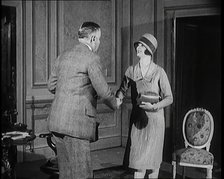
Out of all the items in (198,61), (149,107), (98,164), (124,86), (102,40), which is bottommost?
(98,164)

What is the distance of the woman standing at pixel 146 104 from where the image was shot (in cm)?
193

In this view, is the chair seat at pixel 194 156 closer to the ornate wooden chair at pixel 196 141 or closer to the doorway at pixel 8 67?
the ornate wooden chair at pixel 196 141

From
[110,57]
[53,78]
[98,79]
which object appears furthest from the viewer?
[110,57]

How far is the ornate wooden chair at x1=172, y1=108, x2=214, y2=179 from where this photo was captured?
2.17 metres

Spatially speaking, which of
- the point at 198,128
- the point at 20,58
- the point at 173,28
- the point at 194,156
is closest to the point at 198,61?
the point at 173,28

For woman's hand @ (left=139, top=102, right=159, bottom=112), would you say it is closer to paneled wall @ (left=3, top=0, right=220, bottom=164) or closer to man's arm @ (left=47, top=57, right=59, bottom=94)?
paneled wall @ (left=3, top=0, right=220, bottom=164)

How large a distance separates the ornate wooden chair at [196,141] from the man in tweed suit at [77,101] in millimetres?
606

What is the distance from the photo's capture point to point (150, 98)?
193 centimetres

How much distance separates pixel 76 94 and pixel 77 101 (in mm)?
33

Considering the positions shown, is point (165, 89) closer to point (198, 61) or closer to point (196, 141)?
point (198, 61)

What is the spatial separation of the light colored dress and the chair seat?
247mm

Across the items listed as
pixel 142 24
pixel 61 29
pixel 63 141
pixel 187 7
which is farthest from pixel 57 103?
pixel 187 7

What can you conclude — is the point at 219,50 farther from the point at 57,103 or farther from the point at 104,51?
the point at 57,103

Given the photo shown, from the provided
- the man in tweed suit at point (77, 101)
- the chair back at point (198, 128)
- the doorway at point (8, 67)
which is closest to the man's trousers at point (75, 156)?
the man in tweed suit at point (77, 101)
